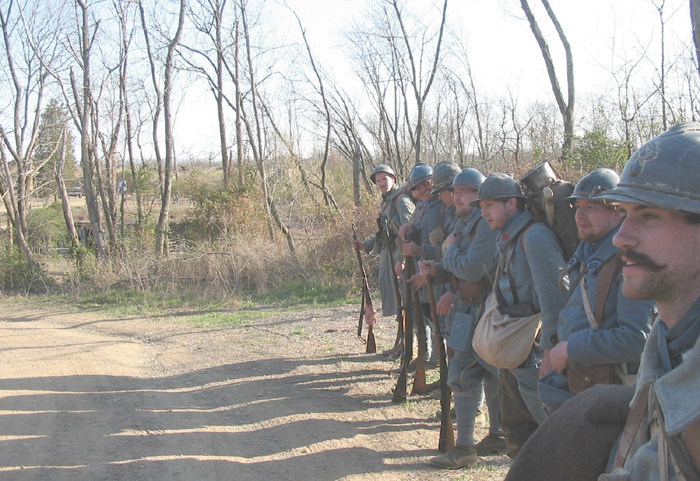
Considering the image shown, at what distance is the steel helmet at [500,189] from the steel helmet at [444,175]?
1599 mm

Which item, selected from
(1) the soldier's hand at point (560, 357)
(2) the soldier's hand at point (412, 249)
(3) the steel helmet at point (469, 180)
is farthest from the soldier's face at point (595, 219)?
(2) the soldier's hand at point (412, 249)

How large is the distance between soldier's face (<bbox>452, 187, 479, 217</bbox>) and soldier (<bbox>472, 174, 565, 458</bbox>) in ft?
2.68

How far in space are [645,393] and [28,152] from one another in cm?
2125

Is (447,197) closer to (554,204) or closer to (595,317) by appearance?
(554,204)

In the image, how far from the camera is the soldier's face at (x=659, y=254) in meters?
1.58

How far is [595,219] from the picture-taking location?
3.25m

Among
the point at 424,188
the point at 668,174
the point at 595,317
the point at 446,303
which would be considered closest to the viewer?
the point at 668,174

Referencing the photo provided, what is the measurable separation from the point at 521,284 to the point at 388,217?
12.4 feet

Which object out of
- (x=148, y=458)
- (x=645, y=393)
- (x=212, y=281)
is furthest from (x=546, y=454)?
(x=212, y=281)

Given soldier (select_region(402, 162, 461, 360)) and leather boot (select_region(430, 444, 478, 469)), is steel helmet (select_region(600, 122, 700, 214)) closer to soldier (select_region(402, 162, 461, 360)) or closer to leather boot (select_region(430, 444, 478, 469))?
leather boot (select_region(430, 444, 478, 469))

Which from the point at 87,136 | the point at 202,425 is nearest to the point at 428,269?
the point at 202,425

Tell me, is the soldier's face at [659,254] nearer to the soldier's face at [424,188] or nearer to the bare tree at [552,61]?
the soldier's face at [424,188]

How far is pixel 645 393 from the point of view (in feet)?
5.23

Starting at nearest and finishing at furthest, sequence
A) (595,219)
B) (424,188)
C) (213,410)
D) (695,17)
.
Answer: (595,219) < (213,410) < (424,188) < (695,17)
